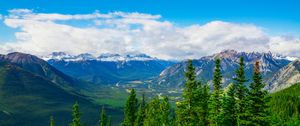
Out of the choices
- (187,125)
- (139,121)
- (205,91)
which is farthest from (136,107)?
(187,125)

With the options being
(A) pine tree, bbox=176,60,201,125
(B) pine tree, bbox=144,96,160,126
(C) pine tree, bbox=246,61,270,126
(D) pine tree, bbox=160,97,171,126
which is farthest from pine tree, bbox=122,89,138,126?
(C) pine tree, bbox=246,61,270,126

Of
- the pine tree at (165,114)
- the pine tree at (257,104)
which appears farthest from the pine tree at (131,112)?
the pine tree at (257,104)

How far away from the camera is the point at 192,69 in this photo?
6719 centimetres

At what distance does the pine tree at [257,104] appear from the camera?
1987 inches

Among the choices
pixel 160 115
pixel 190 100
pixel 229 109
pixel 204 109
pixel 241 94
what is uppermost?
pixel 241 94

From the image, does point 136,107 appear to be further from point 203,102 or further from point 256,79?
point 256,79

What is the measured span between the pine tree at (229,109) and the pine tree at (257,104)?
7091 millimetres

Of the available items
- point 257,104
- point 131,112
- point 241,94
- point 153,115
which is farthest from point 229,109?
point 131,112

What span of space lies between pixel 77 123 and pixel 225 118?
75.8 m

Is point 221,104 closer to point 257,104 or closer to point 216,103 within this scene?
point 216,103

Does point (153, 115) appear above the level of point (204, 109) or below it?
below

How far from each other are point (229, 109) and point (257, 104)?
9696 mm

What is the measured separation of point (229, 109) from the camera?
60.3 m

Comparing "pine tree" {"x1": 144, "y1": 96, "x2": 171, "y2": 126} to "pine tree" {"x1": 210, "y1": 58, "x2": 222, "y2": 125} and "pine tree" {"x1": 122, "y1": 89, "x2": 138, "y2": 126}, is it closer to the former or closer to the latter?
"pine tree" {"x1": 122, "y1": 89, "x2": 138, "y2": 126}
